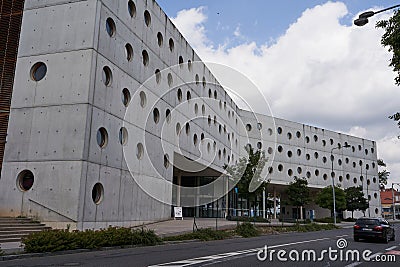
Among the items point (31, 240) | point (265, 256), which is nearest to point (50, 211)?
point (31, 240)

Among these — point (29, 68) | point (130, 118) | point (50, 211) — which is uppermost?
point (29, 68)

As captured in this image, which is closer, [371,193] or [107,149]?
[107,149]

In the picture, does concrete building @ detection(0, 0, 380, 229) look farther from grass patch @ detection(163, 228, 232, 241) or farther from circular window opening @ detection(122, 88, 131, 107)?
grass patch @ detection(163, 228, 232, 241)

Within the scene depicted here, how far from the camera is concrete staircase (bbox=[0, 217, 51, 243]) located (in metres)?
15.9

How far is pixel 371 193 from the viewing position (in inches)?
2872

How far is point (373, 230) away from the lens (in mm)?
20609

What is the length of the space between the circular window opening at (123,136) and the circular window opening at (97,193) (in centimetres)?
337

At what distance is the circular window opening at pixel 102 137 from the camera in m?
21.3

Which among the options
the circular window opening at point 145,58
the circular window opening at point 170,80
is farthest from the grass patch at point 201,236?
the circular window opening at point 170,80

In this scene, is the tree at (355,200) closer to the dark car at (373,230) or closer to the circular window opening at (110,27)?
the dark car at (373,230)

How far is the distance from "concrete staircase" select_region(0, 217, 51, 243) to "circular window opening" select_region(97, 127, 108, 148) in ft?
17.0

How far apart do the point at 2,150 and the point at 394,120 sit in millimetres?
18700

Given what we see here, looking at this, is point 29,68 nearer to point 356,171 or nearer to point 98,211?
point 98,211

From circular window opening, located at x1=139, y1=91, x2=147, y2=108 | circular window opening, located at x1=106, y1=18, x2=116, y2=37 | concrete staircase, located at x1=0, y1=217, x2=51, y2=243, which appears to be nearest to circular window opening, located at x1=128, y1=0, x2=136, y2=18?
circular window opening, located at x1=106, y1=18, x2=116, y2=37
